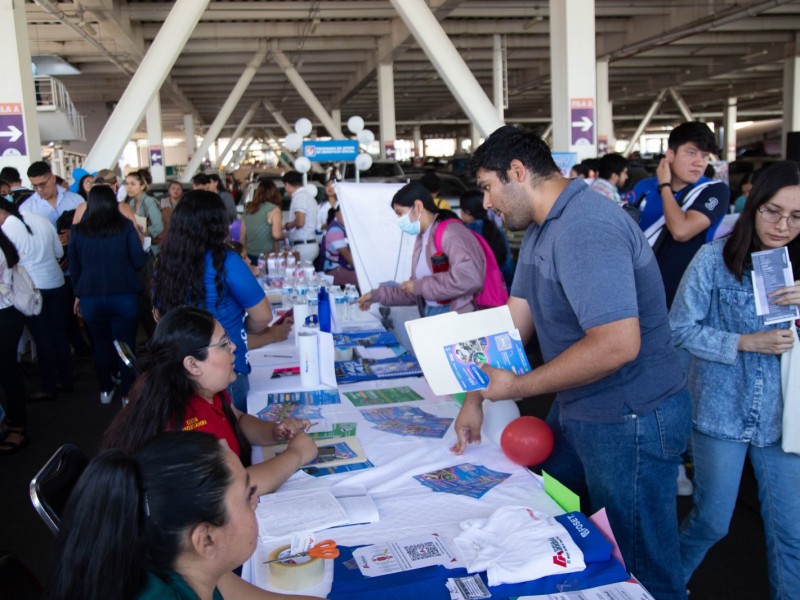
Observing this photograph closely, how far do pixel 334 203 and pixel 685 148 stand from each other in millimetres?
5339

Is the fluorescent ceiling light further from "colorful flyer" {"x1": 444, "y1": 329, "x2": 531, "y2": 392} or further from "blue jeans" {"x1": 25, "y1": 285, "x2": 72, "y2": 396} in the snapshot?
"colorful flyer" {"x1": 444, "y1": 329, "x2": 531, "y2": 392}

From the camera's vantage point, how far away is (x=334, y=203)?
324 inches

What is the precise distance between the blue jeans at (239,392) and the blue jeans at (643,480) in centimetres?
152

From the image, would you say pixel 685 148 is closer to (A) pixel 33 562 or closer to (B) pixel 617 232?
(B) pixel 617 232

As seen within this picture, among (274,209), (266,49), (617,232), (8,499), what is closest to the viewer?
(617,232)

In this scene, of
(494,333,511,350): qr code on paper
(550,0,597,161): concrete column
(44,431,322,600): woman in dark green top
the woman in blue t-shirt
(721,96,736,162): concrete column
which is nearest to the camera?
(44,431,322,600): woman in dark green top

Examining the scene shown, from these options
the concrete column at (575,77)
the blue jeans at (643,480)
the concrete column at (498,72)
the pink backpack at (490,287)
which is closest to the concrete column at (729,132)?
the concrete column at (498,72)

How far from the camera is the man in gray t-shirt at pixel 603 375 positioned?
1763mm

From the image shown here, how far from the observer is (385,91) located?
16422 mm

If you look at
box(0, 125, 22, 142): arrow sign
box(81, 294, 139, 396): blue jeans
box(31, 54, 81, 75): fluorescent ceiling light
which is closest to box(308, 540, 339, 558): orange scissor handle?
box(81, 294, 139, 396): blue jeans

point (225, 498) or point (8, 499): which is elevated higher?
point (225, 498)

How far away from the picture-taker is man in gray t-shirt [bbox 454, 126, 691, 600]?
1763mm

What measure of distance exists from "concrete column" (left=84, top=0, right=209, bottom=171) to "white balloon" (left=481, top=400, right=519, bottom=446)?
7.55 m

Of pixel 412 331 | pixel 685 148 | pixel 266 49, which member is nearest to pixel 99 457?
pixel 412 331
